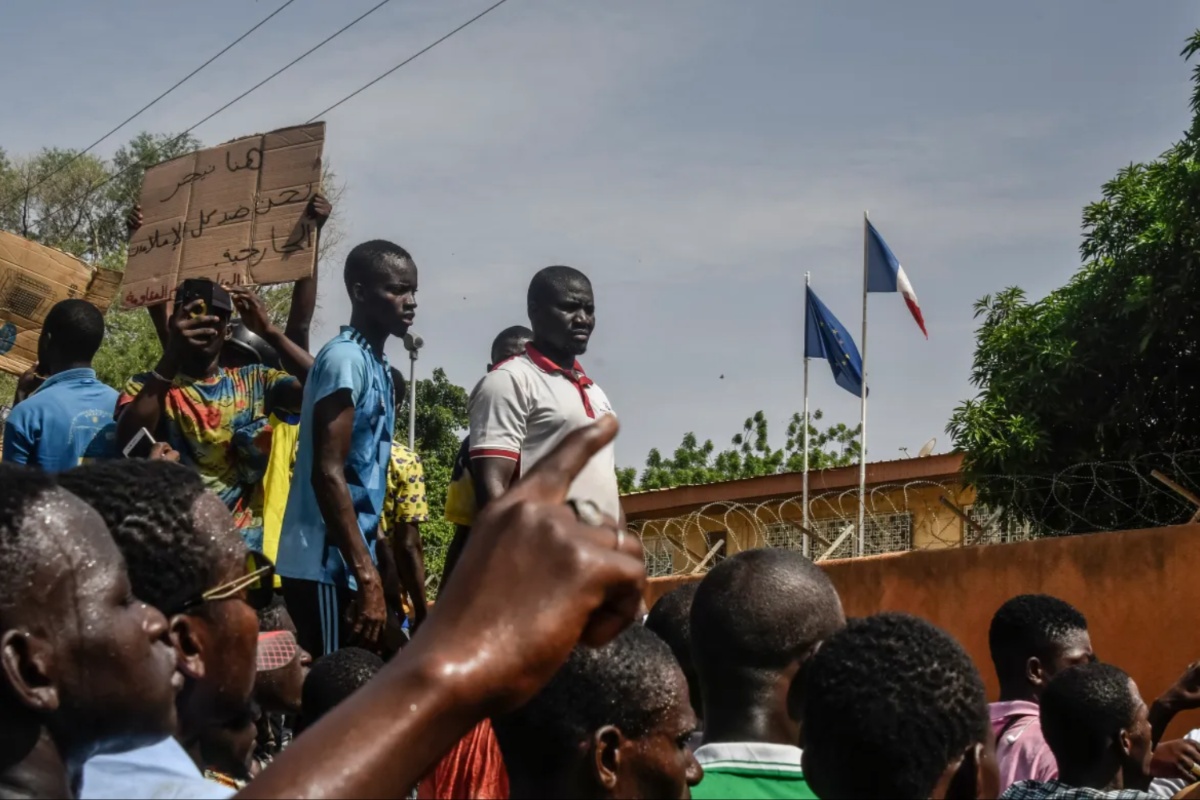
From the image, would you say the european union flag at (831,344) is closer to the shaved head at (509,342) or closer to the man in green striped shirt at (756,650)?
the shaved head at (509,342)

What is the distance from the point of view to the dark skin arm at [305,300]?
19.9 feet

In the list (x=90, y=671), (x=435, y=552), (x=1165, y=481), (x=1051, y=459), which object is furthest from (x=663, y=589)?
(x=435, y=552)

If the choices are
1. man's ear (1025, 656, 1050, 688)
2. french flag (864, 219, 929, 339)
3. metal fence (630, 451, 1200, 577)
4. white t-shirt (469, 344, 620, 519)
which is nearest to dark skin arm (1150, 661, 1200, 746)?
man's ear (1025, 656, 1050, 688)

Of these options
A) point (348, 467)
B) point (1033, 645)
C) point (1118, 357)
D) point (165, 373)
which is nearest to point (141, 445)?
point (165, 373)

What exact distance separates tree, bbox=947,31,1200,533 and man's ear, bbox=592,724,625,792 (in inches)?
555

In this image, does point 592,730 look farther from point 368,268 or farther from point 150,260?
point 150,260

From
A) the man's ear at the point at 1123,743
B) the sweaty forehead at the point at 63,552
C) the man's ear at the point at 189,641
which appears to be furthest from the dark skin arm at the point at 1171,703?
the sweaty forehead at the point at 63,552

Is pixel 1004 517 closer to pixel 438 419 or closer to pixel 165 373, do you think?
pixel 165 373

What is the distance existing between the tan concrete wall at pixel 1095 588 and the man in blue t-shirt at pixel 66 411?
512 centimetres

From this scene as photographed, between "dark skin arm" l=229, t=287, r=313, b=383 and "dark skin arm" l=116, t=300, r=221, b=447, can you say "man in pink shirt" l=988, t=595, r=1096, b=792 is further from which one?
"dark skin arm" l=116, t=300, r=221, b=447

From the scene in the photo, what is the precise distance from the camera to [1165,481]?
8.84 meters

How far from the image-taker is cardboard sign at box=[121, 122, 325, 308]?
610 cm

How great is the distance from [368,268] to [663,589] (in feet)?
23.8

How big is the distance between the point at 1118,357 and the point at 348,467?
13022 millimetres
